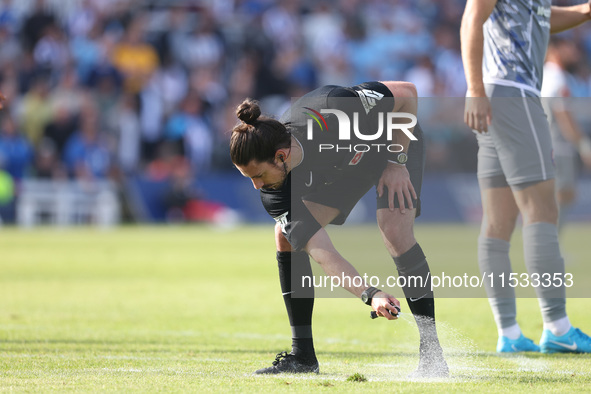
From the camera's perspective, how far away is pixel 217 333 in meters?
6.19

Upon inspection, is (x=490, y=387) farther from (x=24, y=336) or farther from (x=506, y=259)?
(x=24, y=336)

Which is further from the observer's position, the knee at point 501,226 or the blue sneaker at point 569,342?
the knee at point 501,226

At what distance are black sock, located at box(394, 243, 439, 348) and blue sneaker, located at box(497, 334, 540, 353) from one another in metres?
1.00

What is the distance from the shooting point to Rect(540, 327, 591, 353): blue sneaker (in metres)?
5.23

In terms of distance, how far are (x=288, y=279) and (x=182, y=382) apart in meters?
0.85

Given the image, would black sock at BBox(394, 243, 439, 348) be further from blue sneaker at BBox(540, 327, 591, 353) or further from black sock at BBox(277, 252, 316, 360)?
blue sneaker at BBox(540, 327, 591, 353)

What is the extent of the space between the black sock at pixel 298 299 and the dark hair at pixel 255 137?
742 mm

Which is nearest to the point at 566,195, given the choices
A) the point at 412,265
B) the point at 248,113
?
the point at 412,265

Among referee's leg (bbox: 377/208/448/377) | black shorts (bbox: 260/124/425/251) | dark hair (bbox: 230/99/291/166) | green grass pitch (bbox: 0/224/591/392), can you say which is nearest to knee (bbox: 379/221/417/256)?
referee's leg (bbox: 377/208/448/377)

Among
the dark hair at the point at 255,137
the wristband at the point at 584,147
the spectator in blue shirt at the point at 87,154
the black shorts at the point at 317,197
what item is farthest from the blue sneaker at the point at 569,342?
the spectator in blue shirt at the point at 87,154

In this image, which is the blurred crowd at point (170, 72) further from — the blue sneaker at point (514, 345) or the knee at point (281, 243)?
the knee at point (281, 243)

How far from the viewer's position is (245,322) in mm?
6824

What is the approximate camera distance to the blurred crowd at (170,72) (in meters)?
18.7

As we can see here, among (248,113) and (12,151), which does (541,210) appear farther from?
(12,151)
